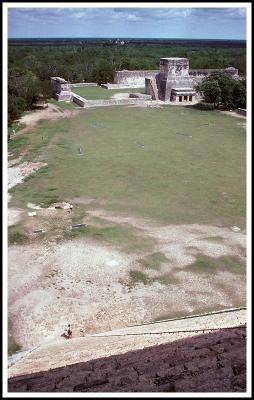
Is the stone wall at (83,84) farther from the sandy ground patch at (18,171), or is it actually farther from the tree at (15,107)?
the sandy ground patch at (18,171)

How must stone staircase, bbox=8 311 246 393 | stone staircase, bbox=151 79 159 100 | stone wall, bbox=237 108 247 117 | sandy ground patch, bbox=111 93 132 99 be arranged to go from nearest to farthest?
stone staircase, bbox=8 311 246 393 → stone wall, bbox=237 108 247 117 → stone staircase, bbox=151 79 159 100 → sandy ground patch, bbox=111 93 132 99

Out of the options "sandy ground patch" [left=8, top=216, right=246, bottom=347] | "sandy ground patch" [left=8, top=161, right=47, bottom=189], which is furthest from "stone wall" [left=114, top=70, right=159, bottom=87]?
"sandy ground patch" [left=8, top=216, right=246, bottom=347]

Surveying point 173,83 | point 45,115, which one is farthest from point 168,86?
point 45,115

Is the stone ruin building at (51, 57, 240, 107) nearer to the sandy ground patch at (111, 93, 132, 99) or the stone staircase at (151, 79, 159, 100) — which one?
the stone staircase at (151, 79, 159, 100)

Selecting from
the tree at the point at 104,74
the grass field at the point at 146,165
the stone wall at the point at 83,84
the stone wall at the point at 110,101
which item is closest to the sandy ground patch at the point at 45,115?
the grass field at the point at 146,165

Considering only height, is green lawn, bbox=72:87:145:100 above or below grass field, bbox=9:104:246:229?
above

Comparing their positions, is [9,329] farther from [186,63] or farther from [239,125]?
[186,63]

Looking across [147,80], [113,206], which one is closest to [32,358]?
[113,206]
